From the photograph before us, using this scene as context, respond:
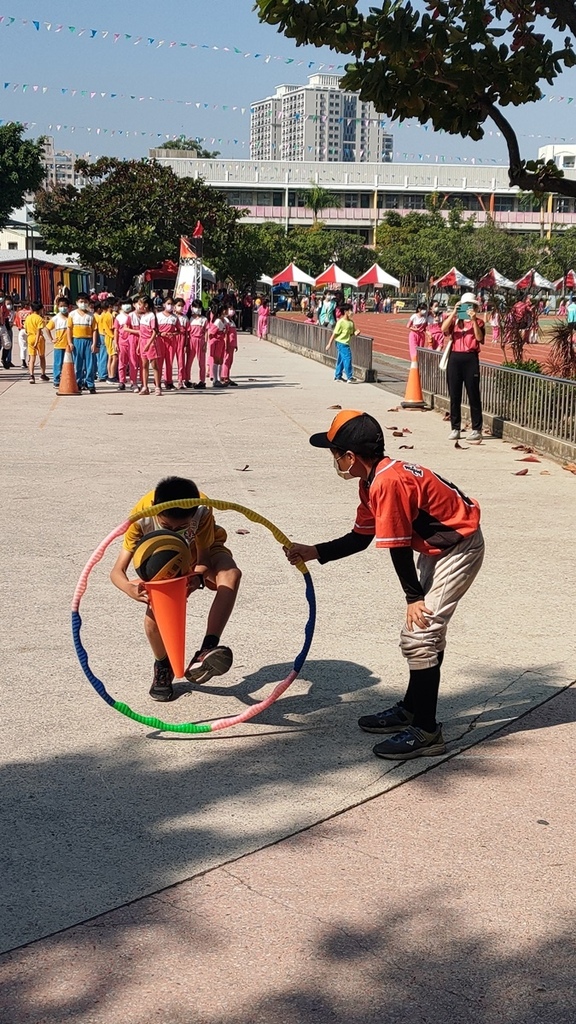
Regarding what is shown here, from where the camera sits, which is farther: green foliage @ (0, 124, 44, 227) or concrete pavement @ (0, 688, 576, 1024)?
green foliage @ (0, 124, 44, 227)

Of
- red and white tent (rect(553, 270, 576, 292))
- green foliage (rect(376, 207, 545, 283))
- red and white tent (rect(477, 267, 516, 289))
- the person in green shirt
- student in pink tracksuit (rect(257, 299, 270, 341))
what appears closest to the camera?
the person in green shirt

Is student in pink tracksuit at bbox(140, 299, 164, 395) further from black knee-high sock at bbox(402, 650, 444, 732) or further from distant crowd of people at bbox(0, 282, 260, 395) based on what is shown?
black knee-high sock at bbox(402, 650, 444, 732)

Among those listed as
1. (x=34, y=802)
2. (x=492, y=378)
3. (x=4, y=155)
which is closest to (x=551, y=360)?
(x=492, y=378)

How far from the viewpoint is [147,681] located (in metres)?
6.12

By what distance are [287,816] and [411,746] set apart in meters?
0.81

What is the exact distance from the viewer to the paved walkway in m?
3.42

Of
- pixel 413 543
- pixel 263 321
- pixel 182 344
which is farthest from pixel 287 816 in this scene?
pixel 263 321

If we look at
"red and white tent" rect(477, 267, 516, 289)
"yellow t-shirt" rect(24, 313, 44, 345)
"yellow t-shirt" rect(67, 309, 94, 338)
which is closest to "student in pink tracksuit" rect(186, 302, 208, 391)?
"yellow t-shirt" rect(67, 309, 94, 338)

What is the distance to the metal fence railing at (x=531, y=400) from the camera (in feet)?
45.8

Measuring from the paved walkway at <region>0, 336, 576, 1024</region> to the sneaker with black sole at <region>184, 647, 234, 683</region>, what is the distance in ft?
0.86

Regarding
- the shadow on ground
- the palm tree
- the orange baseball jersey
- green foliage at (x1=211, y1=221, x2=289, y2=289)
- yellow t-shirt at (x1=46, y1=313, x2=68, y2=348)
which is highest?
the palm tree

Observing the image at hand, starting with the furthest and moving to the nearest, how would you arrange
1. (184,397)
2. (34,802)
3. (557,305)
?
1. (557,305)
2. (184,397)
3. (34,802)

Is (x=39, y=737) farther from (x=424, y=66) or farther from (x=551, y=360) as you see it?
(x=551, y=360)

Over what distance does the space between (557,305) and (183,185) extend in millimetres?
27047
